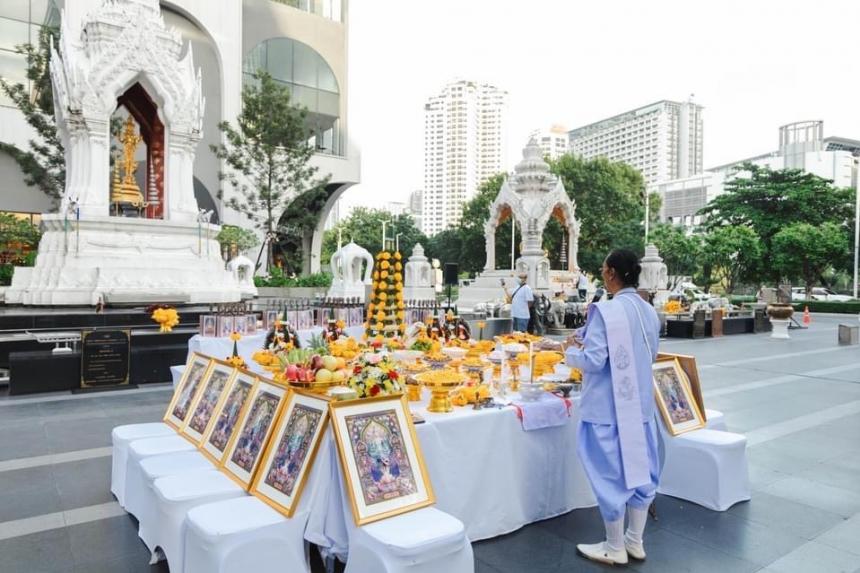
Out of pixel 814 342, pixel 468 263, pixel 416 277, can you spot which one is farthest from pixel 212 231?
pixel 468 263

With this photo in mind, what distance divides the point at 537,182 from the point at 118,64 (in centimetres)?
1804

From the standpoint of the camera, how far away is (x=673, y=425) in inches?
167

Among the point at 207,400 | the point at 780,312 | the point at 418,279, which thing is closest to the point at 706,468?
the point at 207,400

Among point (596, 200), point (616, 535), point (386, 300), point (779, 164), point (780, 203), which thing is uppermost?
point (779, 164)

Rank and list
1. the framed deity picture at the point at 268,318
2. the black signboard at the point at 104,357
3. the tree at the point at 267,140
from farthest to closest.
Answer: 1. the tree at the point at 267,140
2. the framed deity picture at the point at 268,318
3. the black signboard at the point at 104,357

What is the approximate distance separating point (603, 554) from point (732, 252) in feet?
97.9

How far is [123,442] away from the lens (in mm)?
4051

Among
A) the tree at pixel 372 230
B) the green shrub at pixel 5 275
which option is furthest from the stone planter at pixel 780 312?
the tree at pixel 372 230

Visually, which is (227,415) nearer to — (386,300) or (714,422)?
(386,300)

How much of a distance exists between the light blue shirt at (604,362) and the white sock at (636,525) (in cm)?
54

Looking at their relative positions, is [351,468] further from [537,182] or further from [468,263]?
[468,263]

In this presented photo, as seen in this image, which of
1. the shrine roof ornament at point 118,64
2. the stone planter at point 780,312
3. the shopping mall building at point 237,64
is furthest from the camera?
the shopping mall building at point 237,64

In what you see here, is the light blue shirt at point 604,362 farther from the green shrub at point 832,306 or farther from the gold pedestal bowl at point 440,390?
the green shrub at point 832,306

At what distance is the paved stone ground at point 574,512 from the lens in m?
3.29
